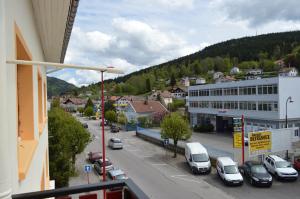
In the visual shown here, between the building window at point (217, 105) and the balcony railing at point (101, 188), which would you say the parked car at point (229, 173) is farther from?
the building window at point (217, 105)

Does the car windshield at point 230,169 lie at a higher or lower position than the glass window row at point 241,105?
lower

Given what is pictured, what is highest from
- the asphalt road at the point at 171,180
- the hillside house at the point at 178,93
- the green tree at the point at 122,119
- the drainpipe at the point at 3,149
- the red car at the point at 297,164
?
the hillside house at the point at 178,93

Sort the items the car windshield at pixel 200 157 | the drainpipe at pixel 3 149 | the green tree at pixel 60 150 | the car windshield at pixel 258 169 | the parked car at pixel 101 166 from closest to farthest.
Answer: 1. the drainpipe at pixel 3 149
2. the green tree at pixel 60 150
3. the car windshield at pixel 258 169
4. the car windshield at pixel 200 157
5. the parked car at pixel 101 166

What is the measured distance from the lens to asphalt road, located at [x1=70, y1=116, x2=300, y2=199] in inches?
753

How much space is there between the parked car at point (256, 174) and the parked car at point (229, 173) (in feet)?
2.42

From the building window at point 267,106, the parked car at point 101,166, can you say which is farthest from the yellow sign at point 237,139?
the building window at point 267,106

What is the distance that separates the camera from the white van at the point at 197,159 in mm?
23906

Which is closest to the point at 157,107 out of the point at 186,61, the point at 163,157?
the point at 163,157

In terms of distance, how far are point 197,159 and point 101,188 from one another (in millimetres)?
23172

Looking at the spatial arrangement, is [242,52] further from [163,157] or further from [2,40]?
[2,40]

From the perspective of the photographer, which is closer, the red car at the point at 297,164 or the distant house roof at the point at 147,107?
the red car at the point at 297,164

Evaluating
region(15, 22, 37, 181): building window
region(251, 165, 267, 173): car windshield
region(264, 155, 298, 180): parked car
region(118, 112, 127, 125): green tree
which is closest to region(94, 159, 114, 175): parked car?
region(251, 165, 267, 173): car windshield

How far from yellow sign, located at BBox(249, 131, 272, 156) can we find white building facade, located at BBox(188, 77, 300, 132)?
404 inches

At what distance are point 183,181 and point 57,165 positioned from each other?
29.2 feet
